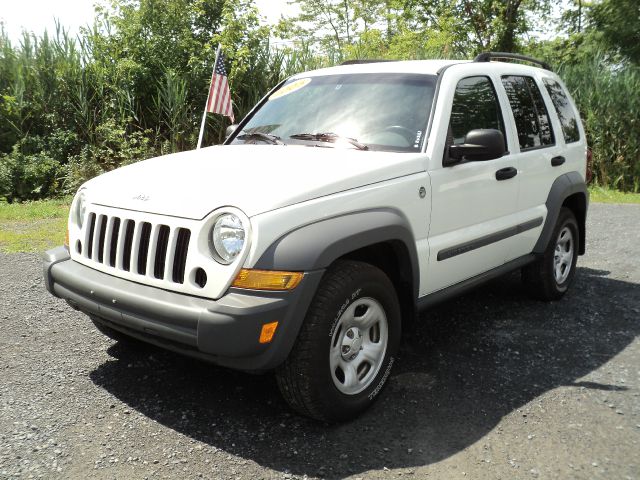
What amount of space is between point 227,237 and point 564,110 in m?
3.73

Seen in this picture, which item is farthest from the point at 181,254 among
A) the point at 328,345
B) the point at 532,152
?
the point at 532,152

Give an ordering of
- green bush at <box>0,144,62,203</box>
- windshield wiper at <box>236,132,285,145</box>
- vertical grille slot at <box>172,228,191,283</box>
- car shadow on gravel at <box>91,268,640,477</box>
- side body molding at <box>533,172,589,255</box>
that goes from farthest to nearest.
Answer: green bush at <box>0,144,62,203</box>, side body molding at <box>533,172,589,255</box>, windshield wiper at <box>236,132,285,145</box>, car shadow on gravel at <box>91,268,640,477</box>, vertical grille slot at <box>172,228,191,283</box>

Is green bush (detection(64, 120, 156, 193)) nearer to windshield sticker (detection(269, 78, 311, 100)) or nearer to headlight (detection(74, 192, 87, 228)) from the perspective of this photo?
windshield sticker (detection(269, 78, 311, 100))

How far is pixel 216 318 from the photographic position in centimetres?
266

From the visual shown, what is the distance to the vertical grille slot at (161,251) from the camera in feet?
9.68

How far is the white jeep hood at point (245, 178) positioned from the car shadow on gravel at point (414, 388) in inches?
44.7

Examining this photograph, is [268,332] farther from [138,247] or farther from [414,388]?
[414,388]

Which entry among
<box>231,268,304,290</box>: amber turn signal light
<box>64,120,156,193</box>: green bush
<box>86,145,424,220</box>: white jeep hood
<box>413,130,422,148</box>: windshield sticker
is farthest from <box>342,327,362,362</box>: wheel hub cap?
<box>64,120,156,193</box>: green bush

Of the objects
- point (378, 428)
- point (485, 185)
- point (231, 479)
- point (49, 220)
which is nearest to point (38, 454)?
point (231, 479)

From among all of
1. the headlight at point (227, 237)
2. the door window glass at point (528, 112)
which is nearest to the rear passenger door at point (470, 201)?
the door window glass at point (528, 112)

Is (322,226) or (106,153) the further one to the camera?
(106,153)

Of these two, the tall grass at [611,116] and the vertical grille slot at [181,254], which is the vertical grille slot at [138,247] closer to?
the vertical grille slot at [181,254]

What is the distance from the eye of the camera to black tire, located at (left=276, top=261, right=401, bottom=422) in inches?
114

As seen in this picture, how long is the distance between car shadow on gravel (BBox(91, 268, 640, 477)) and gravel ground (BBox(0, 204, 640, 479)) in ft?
0.03
